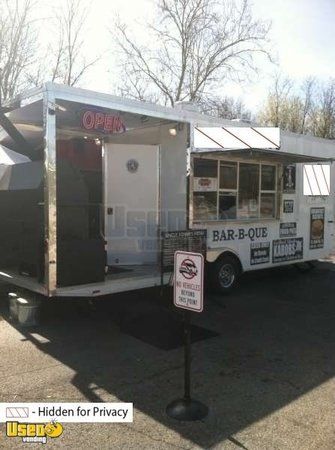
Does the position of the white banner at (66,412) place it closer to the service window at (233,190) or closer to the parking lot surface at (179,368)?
the parking lot surface at (179,368)

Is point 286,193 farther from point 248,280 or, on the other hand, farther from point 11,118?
point 11,118

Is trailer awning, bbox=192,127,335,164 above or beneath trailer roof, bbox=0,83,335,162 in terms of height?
beneath

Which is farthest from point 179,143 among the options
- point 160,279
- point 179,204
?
point 160,279

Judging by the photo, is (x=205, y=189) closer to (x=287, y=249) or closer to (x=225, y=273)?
(x=225, y=273)

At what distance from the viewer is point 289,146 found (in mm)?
9773

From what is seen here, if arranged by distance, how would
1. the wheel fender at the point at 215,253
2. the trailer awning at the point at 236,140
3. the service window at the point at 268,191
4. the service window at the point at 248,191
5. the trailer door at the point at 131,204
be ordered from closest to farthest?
the trailer awning at the point at 236,140
the wheel fender at the point at 215,253
the trailer door at the point at 131,204
the service window at the point at 248,191
the service window at the point at 268,191

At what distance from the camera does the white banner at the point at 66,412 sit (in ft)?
13.3

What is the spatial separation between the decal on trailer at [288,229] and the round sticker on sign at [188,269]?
20.2 ft

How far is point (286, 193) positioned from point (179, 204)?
2989 mm

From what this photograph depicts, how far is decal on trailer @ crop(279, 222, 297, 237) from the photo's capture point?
9.97m

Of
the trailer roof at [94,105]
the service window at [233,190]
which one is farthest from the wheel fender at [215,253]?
the trailer roof at [94,105]

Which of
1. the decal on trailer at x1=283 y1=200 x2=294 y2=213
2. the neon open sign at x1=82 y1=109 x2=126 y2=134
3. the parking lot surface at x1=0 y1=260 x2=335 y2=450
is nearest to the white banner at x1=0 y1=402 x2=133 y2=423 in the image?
the parking lot surface at x1=0 y1=260 x2=335 y2=450

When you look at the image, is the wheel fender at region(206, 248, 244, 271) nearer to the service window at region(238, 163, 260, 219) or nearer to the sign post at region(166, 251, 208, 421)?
the service window at region(238, 163, 260, 219)

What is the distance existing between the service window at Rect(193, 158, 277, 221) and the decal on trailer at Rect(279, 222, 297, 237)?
0.31 metres
